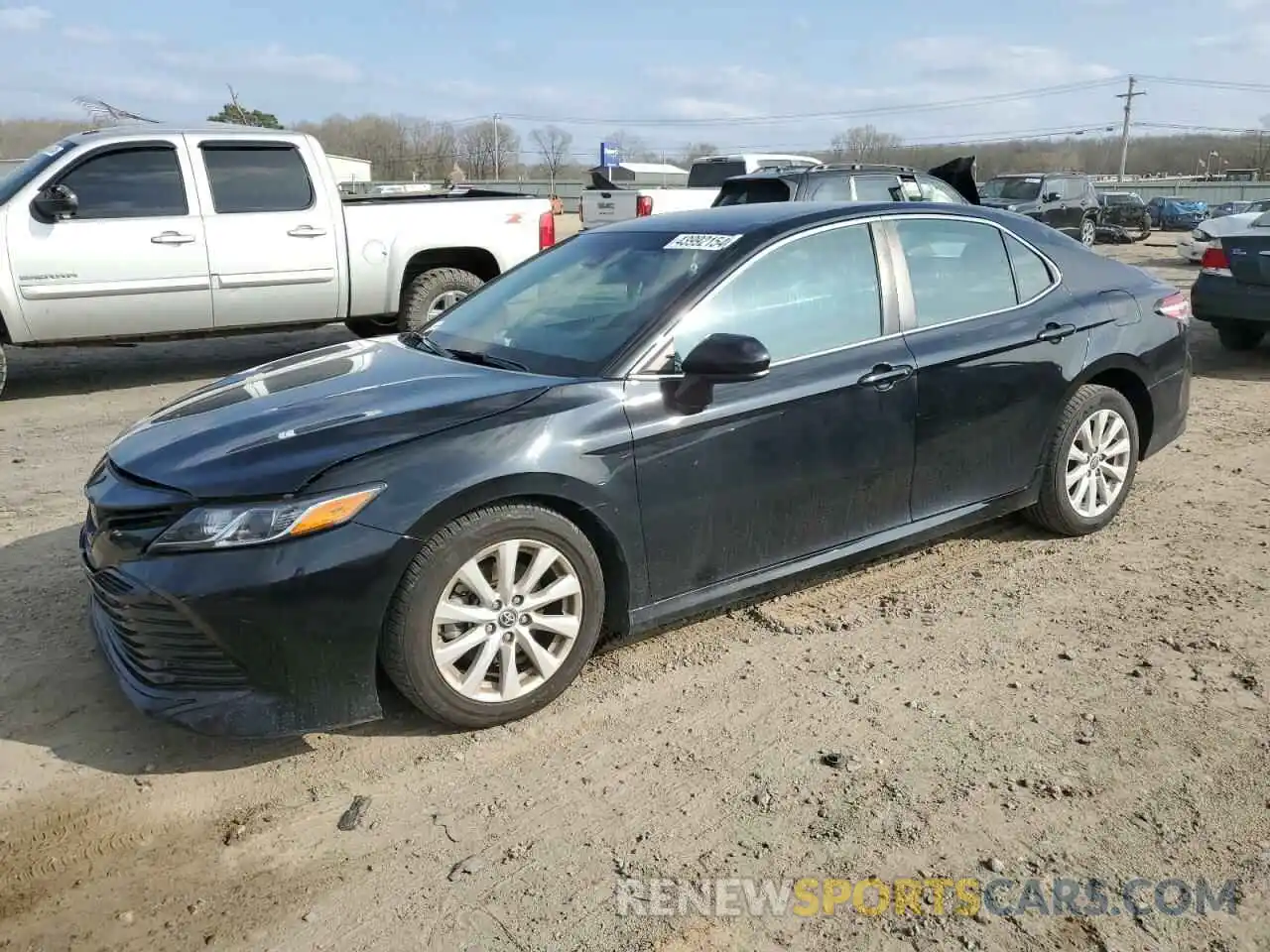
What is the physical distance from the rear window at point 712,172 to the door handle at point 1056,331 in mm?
13496

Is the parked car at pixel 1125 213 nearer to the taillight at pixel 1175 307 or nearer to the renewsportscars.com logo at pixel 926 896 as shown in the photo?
the taillight at pixel 1175 307

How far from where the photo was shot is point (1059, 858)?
2555 millimetres

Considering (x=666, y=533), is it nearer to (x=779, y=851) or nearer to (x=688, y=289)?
(x=688, y=289)

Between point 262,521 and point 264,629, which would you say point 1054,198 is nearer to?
point 262,521

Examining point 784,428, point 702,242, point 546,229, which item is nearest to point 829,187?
point 546,229

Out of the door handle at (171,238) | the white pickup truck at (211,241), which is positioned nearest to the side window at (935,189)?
the white pickup truck at (211,241)

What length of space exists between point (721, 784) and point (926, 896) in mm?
656

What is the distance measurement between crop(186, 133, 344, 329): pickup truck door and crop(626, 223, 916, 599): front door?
19.1 feet

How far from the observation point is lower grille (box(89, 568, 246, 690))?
2.82m

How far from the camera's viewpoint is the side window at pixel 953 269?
160 inches

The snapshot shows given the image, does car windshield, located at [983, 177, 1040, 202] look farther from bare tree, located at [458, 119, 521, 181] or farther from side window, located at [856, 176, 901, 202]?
bare tree, located at [458, 119, 521, 181]

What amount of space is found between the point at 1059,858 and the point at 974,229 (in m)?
2.73

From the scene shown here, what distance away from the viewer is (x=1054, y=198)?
22141mm

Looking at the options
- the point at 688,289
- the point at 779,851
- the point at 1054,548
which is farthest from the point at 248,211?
the point at 779,851
